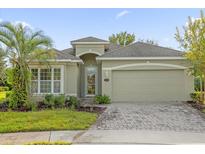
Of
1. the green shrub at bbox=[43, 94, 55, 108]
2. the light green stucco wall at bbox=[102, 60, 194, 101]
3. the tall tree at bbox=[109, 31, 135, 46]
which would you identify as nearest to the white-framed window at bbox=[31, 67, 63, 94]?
the green shrub at bbox=[43, 94, 55, 108]

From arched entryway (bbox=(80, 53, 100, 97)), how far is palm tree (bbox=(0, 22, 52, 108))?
768 cm

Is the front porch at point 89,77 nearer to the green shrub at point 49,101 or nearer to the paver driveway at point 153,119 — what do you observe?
the green shrub at point 49,101

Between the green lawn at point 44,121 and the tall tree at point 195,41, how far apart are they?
24.8 feet

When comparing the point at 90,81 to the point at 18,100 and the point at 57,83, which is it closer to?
the point at 57,83

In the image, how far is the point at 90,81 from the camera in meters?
24.3

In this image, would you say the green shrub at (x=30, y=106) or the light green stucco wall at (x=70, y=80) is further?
the light green stucco wall at (x=70, y=80)

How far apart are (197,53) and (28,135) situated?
11261 millimetres

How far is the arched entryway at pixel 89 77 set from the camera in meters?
24.2

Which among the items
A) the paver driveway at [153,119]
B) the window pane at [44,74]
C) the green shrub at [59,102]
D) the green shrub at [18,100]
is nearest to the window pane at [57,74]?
the window pane at [44,74]

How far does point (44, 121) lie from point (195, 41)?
10.5 m

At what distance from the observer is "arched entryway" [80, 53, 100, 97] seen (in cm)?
2417

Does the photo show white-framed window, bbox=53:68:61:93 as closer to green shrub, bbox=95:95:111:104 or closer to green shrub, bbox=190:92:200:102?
green shrub, bbox=95:95:111:104
